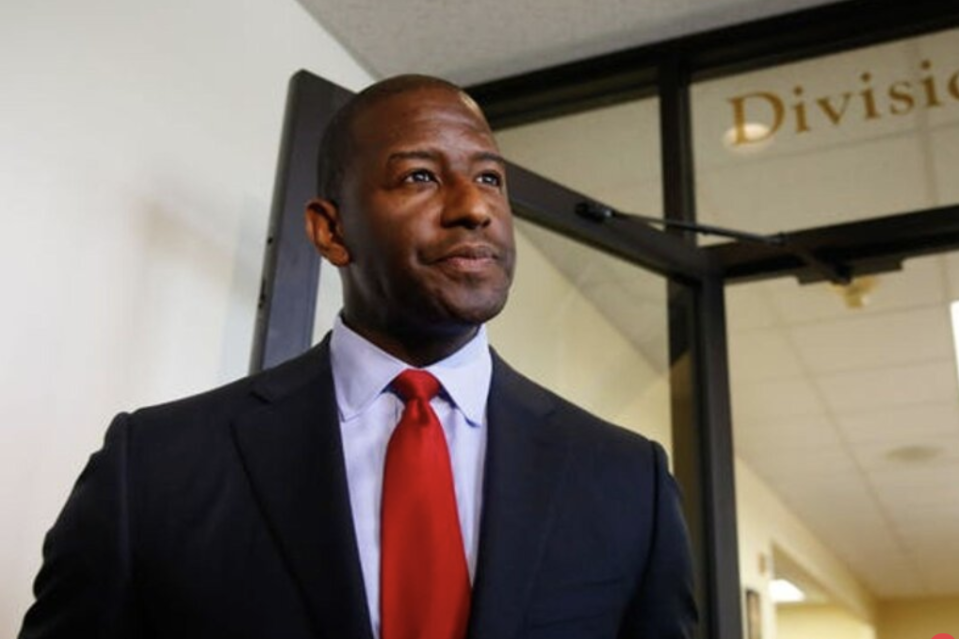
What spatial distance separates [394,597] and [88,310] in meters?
0.99

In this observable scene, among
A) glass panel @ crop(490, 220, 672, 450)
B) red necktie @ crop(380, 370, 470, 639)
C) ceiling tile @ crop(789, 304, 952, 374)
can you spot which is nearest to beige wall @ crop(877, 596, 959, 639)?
ceiling tile @ crop(789, 304, 952, 374)

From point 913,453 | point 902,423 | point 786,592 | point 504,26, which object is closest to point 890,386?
point 902,423

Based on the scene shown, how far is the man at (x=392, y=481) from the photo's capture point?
2.30 ft

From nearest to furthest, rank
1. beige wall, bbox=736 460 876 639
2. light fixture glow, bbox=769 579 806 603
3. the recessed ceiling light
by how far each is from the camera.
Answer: beige wall, bbox=736 460 876 639 → the recessed ceiling light → light fixture glow, bbox=769 579 806 603

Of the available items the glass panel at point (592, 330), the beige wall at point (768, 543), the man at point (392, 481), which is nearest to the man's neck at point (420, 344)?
the man at point (392, 481)

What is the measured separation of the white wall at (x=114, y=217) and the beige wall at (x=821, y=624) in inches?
322

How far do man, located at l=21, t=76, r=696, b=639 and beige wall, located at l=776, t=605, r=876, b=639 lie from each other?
8.80m

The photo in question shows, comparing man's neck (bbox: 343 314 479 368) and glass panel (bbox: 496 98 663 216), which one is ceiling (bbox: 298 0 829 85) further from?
man's neck (bbox: 343 314 479 368)

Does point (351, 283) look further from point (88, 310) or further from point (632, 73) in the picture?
point (632, 73)

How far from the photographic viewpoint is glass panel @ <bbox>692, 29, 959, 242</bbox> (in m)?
2.11

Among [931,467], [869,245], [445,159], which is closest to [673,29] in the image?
[869,245]

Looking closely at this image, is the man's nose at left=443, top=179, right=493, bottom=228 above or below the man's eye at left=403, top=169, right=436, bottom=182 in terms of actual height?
below

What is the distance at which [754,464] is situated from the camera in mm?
5047

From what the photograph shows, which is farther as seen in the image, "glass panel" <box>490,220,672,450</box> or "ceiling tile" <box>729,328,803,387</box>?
"ceiling tile" <box>729,328,803,387</box>
